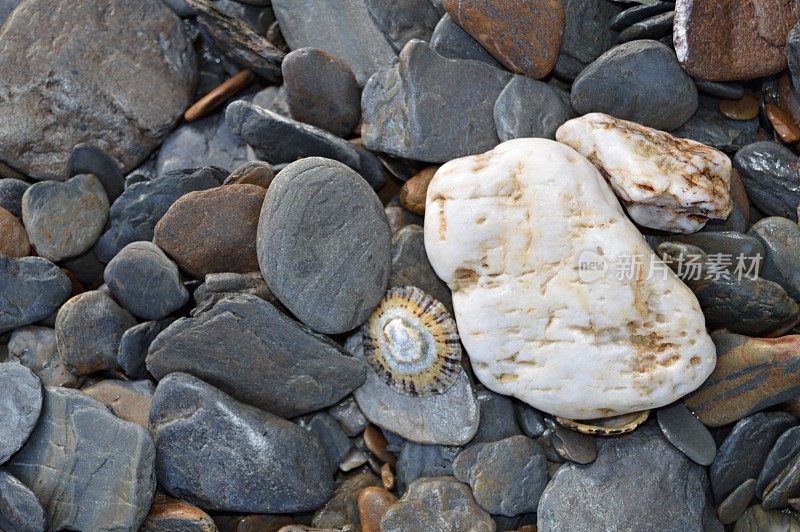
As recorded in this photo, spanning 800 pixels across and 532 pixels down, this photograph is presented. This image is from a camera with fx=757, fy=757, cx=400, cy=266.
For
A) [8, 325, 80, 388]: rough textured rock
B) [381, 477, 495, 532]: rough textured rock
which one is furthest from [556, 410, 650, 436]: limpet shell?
[8, 325, 80, 388]: rough textured rock

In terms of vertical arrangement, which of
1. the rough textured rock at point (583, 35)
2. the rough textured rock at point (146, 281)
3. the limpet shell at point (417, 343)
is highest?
the rough textured rock at point (583, 35)

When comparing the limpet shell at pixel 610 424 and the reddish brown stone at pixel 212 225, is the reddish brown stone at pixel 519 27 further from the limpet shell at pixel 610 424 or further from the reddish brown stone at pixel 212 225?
the limpet shell at pixel 610 424

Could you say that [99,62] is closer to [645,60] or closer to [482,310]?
[482,310]

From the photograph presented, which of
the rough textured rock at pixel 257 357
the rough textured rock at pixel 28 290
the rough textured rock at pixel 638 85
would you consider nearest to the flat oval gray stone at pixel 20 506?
the rough textured rock at pixel 257 357

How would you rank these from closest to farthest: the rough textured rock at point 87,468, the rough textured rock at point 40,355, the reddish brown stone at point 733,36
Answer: the rough textured rock at point 87,468 → the reddish brown stone at point 733,36 → the rough textured rock at point 40,355

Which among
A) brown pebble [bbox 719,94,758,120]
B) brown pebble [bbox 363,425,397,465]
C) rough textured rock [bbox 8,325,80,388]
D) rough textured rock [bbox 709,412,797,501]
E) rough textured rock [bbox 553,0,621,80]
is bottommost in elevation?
rough textured rock [bbox 709,412,797,501]

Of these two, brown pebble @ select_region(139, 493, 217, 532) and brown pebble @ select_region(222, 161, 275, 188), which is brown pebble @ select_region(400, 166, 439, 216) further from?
brown pebble @ select_region(139, 493, 217, 532)
